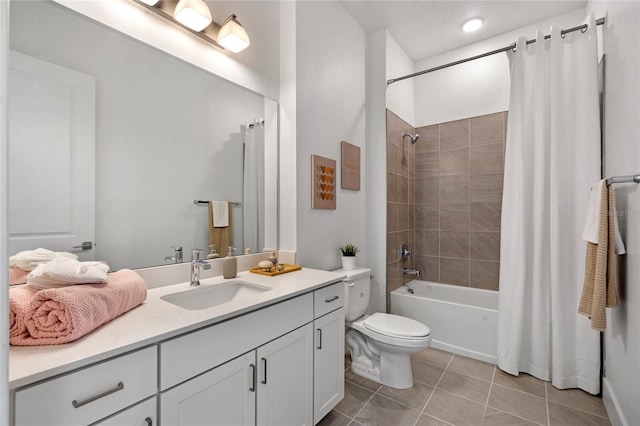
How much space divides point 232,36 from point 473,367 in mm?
2782

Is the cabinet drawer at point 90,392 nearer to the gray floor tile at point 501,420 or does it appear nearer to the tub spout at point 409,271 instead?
the gray floor tile at point 501,420

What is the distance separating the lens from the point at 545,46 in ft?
6.91

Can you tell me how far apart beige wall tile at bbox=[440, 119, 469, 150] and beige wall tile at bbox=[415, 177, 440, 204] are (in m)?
0.38

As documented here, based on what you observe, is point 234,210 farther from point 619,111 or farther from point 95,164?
point 619,111

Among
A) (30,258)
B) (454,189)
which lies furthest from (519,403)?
(30,258)

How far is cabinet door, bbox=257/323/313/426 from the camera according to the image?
1.19 m

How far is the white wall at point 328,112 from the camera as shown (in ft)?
6.63

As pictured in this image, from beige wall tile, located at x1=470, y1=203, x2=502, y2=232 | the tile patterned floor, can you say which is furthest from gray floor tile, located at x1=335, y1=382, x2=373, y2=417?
beige wall tile, located at x1=470, y1=203, x2=502, y2=232

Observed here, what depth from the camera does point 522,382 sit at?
79.3 inches

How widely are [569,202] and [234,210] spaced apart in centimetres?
222

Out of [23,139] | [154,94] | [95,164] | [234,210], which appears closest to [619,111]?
[234,210]

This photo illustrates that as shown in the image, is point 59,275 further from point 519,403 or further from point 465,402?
point 519,403

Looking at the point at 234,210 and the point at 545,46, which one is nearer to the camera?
the point at 234,210

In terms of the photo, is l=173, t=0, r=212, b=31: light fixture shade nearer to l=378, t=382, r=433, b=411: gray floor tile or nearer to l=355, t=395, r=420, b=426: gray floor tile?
l=355, t=395, r=420, b=426: gray floor tile
